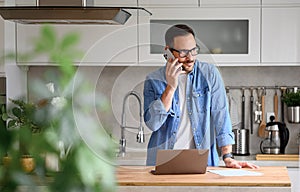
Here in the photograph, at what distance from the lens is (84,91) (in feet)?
1.90

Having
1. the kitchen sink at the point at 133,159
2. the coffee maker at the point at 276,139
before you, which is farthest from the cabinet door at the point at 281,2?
the kitchen sink at the point at 133,159

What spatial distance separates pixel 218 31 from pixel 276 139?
2.97 feet

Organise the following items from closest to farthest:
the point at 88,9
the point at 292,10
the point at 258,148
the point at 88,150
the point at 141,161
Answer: the point at 88,150
the point at 88,9
the point at 141,161
the point at 292,10
the point at 258,148

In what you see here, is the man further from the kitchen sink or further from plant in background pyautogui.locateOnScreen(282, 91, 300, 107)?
plant in background pyautogui.locateOnScreen(282, 91, 300, 107)

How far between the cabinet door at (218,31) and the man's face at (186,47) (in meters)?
0.99

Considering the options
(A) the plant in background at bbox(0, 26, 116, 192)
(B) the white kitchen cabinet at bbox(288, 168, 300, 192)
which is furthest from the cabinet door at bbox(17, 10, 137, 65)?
(A) the plant in background at bbox(0, 26, 116, 192)

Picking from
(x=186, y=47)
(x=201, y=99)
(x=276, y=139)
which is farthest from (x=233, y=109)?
(x=186, y=47)

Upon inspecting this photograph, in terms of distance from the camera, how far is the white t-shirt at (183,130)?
3373 mm

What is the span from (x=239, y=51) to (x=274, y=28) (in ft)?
0.97

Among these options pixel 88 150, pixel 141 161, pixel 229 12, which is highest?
pixel 229 12

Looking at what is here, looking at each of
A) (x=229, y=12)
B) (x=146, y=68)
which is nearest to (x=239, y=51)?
(x=229, y=12)

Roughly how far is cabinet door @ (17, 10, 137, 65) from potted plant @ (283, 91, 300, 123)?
119cm

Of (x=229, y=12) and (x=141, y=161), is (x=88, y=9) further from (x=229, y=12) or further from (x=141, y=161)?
(x=229, y=12)

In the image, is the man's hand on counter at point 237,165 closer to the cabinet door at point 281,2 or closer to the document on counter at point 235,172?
the document on counter at point 235,172
